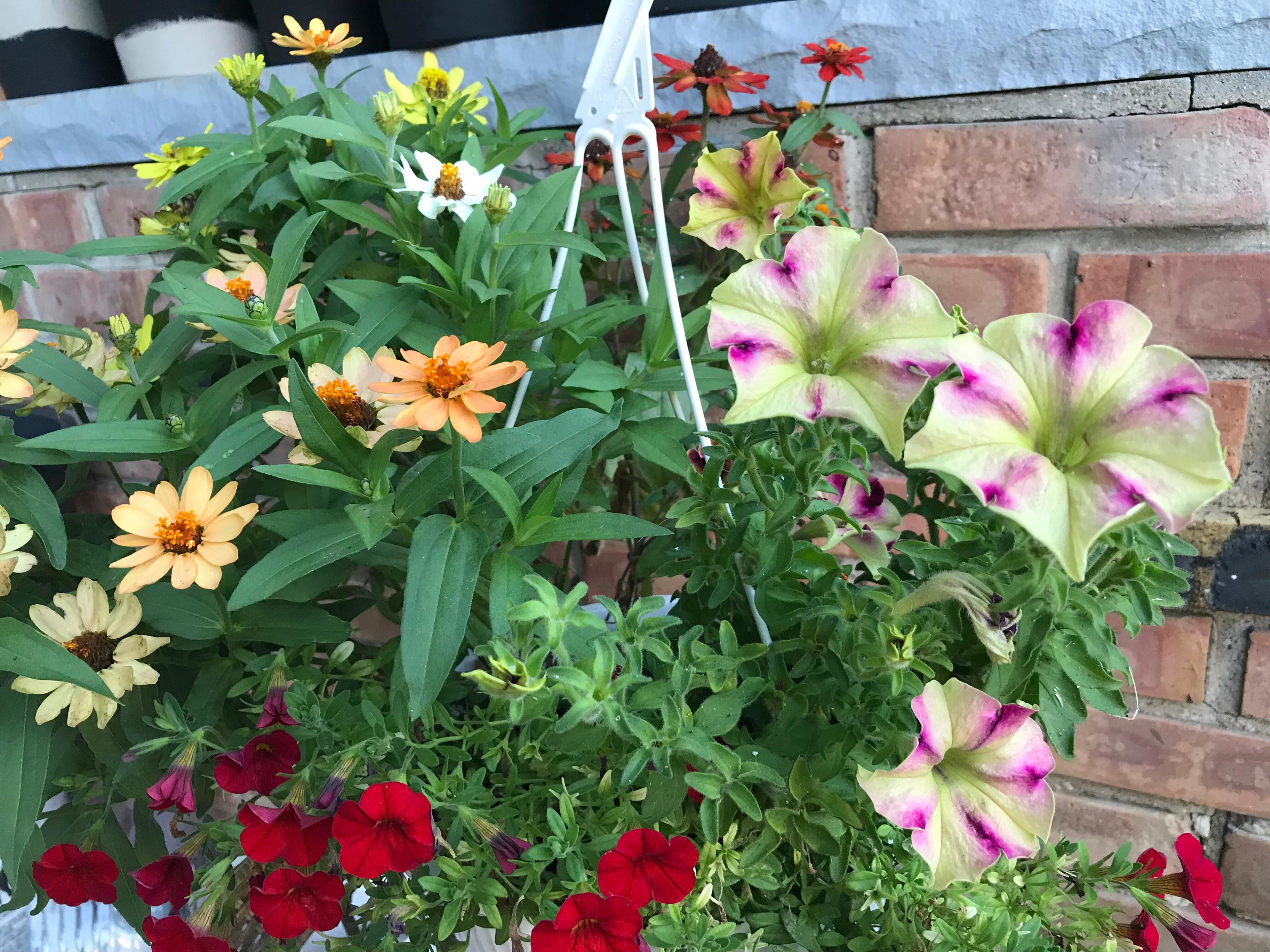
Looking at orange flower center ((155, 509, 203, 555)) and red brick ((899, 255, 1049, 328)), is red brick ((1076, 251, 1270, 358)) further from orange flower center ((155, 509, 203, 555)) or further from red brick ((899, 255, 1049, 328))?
orange flower center ((155, 509, 203, 555))

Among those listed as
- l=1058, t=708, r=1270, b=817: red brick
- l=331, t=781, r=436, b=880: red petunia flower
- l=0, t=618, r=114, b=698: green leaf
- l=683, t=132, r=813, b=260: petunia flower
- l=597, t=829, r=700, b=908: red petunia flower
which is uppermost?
l=683, t=132, r=813, b=260: petunia flower

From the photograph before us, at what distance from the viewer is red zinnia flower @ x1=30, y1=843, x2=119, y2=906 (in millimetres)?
406

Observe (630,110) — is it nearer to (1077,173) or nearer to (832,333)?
(832,333)

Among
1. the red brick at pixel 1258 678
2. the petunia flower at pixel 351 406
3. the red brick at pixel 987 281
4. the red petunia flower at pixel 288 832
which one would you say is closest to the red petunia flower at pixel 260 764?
the red petunia flower at pixel 288 832

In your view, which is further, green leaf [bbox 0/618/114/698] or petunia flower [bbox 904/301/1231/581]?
green leaf [bbox 0/618/114/698]

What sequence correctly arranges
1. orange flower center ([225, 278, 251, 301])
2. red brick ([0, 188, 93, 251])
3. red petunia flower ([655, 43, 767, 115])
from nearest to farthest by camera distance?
orange flower center ([225, 278, 251, 301])
red petunia flower ([655, 43, 767, 115])
red brick ([0, 188, 93, 251])

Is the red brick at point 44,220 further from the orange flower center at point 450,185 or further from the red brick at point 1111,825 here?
the red brick at point 1111,825

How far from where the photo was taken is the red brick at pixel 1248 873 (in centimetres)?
66

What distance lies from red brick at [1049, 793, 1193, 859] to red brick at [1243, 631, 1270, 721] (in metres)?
0.12

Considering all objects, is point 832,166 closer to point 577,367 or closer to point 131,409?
point 577,367

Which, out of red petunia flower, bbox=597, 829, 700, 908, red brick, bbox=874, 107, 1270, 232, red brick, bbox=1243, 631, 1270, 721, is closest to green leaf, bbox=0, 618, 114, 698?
red petunia flower, bbox=597, 829, 700, 908

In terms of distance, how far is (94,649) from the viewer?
41cm

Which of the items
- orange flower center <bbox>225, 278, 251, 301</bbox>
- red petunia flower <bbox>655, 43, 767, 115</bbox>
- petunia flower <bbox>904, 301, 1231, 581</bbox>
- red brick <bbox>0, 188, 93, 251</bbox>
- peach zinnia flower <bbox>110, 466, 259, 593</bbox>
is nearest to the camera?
petunia flower <bbox>904, 301, 1231, 581</bbox>

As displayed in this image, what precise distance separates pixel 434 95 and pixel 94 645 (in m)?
0.43
